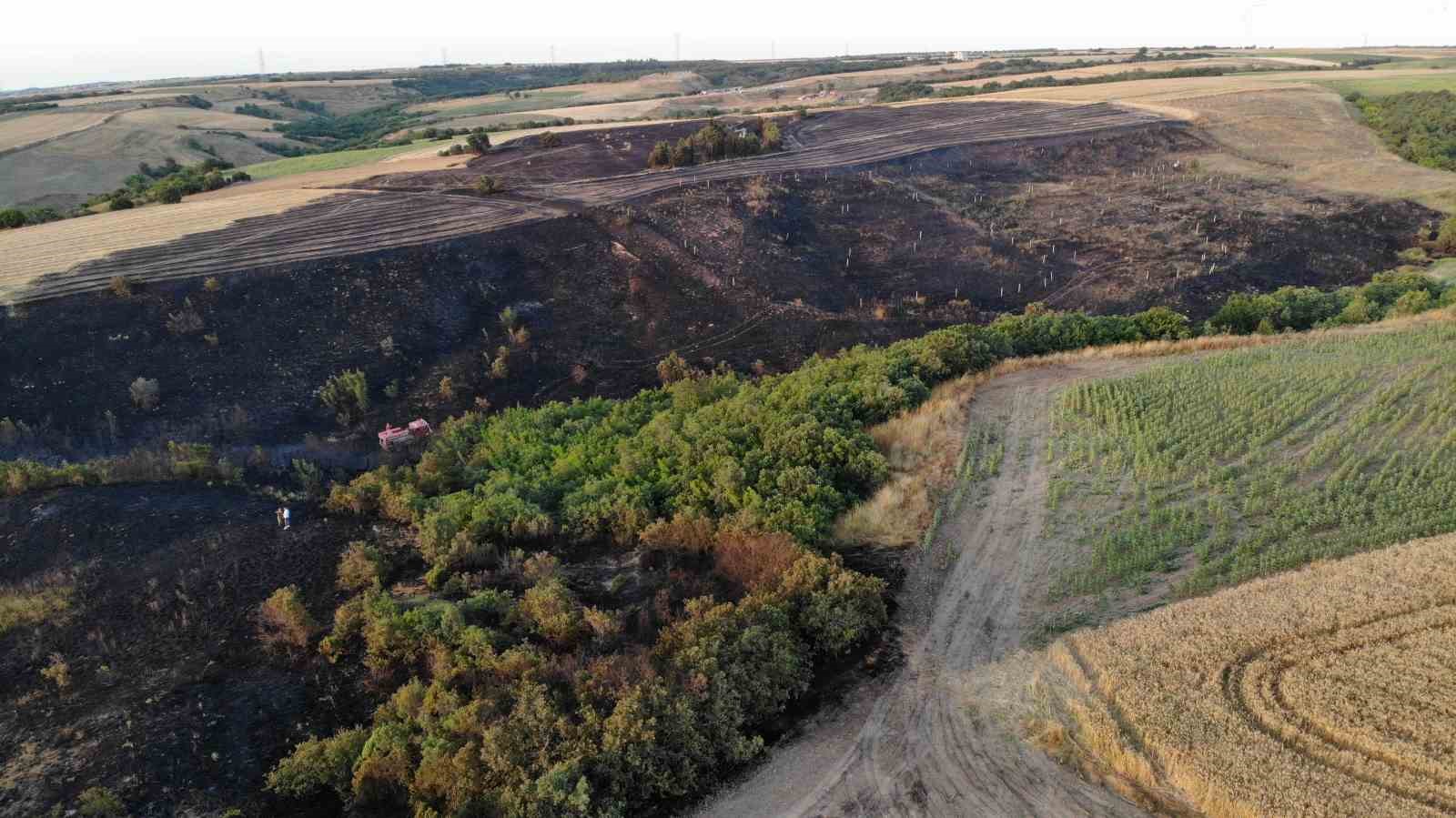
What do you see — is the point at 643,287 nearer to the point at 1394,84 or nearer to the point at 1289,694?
the point at 1289,694

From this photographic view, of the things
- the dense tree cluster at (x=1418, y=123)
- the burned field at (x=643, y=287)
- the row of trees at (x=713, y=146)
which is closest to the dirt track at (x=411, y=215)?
the burned field at (x=643, y=287)

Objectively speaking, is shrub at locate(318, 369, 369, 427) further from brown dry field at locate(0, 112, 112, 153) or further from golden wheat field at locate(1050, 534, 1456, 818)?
brown dry field at locate(0, 112, 112, 153)

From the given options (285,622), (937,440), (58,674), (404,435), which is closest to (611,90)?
(404,435)

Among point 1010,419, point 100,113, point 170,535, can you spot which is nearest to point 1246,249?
point 1010,419

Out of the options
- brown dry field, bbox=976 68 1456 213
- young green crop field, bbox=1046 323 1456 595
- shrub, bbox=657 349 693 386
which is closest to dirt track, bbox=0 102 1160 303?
brown dry field, bbox=976 68 1456 213

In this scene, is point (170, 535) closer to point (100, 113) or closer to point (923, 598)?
point (923, 598)

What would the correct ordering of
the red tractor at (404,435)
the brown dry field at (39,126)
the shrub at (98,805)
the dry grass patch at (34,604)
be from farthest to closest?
the brown dry field at (39,126), the red tractor at (404,435), the dry grass patch at (34,604), the shrub at (98,805)

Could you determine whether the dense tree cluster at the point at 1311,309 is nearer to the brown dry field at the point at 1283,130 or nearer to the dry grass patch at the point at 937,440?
the dry grass patch at the point at 937,440
